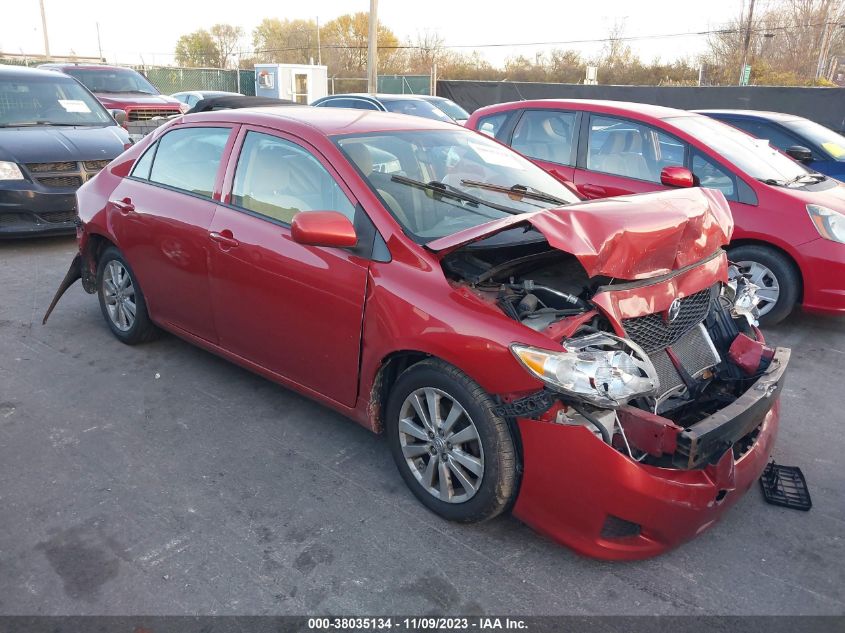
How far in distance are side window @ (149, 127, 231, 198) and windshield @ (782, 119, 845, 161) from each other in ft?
21.9

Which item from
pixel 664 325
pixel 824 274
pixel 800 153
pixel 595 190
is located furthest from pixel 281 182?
pixel 800 153

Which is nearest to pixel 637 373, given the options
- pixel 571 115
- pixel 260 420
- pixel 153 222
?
pixel 260 420

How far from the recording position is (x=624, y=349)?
272 cm

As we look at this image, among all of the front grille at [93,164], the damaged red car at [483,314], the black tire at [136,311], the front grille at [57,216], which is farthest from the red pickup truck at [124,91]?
the damaged red car at [483,314]

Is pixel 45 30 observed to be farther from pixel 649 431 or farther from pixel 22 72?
pixel 649 431

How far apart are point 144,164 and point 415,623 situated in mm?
3593

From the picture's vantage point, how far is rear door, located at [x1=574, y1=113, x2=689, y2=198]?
5809 mm

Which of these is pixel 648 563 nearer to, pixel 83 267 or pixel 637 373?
pixel 637 373

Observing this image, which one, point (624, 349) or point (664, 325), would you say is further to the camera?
point (664, 325)

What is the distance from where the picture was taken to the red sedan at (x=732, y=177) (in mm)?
5215

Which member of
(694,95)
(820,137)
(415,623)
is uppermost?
(694,95)

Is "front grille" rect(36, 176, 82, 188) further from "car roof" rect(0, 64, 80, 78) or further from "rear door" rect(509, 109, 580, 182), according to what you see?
"rear door" rect(509, 109, 580, 182)

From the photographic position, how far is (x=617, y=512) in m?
2.49

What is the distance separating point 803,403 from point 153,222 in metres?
4.33
